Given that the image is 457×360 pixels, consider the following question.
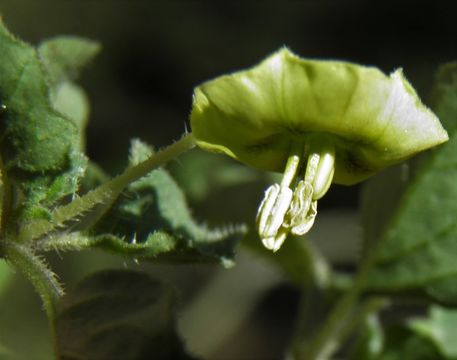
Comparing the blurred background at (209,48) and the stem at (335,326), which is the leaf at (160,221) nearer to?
the stem at (335,326)

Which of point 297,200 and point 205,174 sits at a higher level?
point 297,200

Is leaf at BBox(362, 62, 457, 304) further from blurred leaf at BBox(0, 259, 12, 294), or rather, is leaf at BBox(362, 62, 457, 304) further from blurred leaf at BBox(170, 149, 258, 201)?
blurred leaf at BBox(0, 259, 12, 294)

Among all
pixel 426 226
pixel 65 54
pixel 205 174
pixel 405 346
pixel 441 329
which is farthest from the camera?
pixel 205 174

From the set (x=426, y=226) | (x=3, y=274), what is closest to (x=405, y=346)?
(x=426, y=226)

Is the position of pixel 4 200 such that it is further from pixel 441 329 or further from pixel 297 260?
pixel 441 329

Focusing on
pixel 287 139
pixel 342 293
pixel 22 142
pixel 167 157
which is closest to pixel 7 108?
pixel 22 142

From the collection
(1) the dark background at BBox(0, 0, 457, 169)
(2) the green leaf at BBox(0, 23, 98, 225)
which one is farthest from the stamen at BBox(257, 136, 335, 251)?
(1) the dark background at BBox(0, 0, 457, 169)

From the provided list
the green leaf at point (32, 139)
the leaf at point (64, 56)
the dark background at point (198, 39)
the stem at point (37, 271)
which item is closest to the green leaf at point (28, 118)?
the green leaf at point (32, 139)
